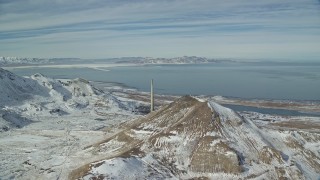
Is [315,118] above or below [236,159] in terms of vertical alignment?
below

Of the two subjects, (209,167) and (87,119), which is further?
(87,119)

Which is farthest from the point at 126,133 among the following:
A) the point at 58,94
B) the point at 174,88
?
the point at 174,88

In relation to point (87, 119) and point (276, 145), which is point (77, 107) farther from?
point (276, 145)

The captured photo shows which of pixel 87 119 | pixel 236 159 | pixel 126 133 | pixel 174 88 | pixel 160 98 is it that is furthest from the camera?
pixel 174 88

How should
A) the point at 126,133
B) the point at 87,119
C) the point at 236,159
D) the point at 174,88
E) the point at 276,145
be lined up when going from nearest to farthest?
1. the point at 236,159
2. the point at 276,145
3. the point at 126,133
4. the point at 87,119
5. the point at 174,88

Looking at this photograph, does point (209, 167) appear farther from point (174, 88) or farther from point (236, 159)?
point (174, 88)

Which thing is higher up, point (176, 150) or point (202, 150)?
point (202, 150)

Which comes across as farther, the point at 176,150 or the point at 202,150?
the point at 176,150

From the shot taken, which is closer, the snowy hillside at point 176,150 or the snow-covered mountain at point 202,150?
the snow-covered mountain at point 202,150

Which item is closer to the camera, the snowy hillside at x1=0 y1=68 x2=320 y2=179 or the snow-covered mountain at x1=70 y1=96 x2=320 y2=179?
the snow-covered mountain at x1=70 y1=96 x2=320 y2=179
